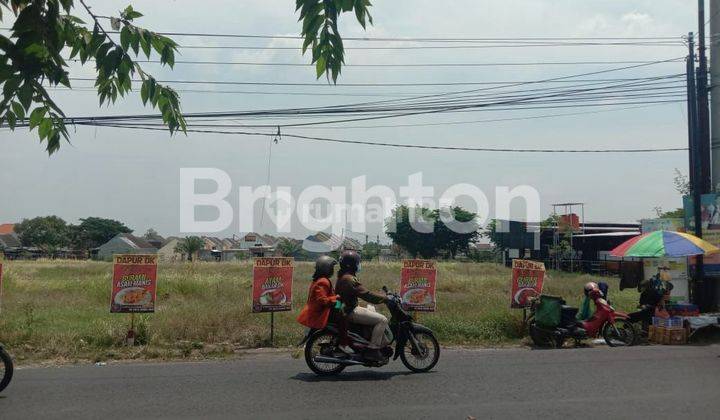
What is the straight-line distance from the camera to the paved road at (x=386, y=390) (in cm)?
701

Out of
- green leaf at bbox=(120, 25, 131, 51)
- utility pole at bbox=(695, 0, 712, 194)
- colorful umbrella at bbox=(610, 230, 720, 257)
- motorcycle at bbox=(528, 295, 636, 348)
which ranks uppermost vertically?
utility pole at bbox=(695, 0, 712, 194)

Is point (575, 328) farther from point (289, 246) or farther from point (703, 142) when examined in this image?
point (289, 246)

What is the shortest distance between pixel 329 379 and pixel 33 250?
304 feet

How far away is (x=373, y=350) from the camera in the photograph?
8.92 metres

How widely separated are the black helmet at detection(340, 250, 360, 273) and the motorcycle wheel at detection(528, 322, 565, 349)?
4697 mm

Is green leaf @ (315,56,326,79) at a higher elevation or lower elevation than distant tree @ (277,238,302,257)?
higher

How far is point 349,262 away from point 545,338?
16.3 feet

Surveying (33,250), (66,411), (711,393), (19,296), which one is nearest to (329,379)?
(66,411)

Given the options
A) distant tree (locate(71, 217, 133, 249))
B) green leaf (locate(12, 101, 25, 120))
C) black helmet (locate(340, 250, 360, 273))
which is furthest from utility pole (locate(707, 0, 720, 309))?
distant tree (locate(71, 217, 133, 249))

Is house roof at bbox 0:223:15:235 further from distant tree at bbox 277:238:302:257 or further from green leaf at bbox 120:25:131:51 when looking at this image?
green leaf at bbox 120:25:131:51

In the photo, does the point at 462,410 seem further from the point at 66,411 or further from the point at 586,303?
the point at 586,303

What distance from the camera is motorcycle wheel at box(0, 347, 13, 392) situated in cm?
780

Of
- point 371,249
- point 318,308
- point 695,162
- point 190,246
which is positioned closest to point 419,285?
point 318,308

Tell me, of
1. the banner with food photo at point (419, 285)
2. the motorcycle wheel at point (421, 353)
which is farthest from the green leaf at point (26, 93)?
the banner with food photo at point (419, 285)
